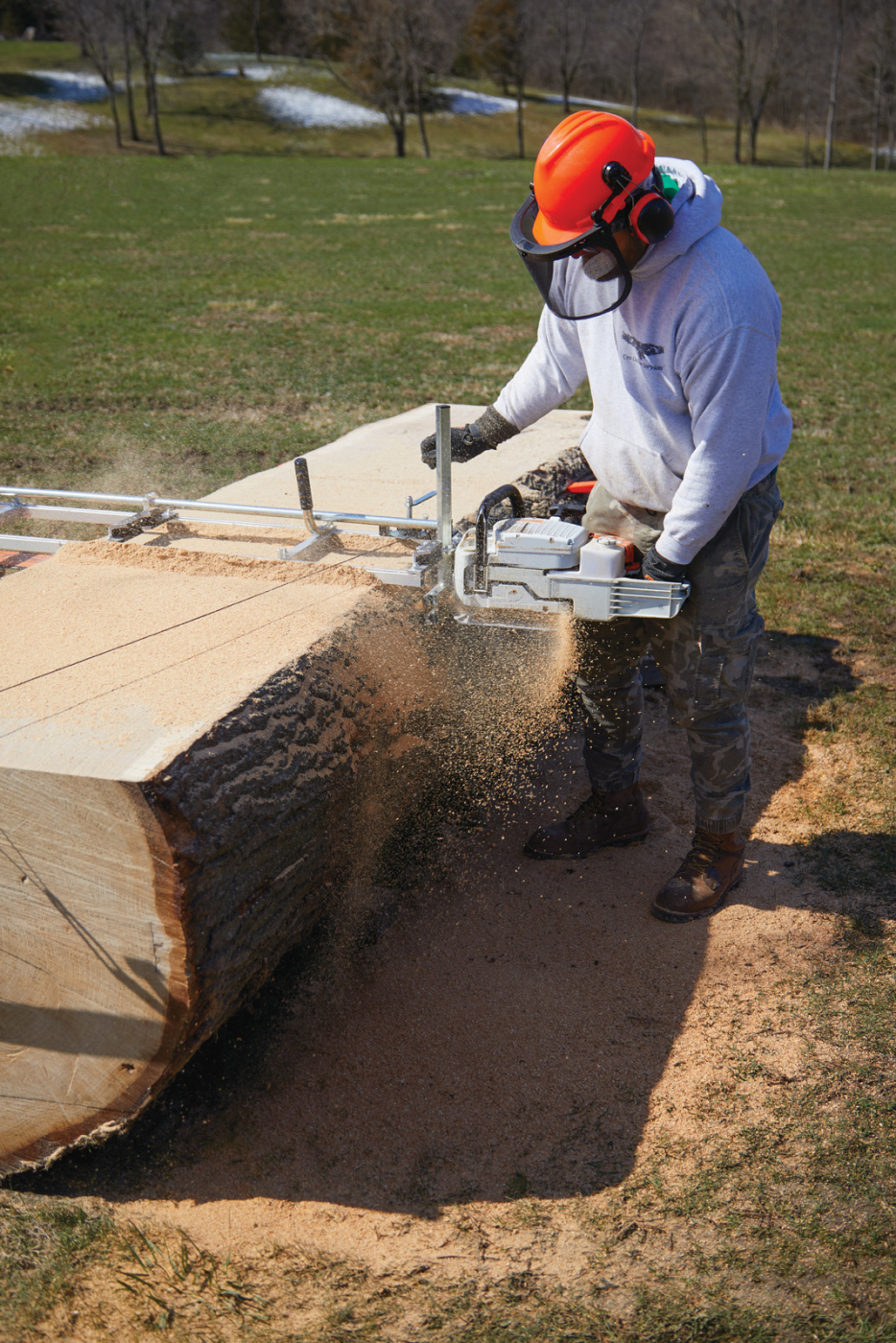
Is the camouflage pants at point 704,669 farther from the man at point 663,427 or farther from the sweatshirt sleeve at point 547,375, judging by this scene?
the sweatshirt sleeve at point 547,375

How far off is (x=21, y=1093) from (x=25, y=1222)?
0.93 feet

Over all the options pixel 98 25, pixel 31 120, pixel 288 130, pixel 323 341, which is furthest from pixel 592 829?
pixel 288 130

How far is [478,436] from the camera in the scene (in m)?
3.17

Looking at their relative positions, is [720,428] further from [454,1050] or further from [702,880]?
[454,1050]

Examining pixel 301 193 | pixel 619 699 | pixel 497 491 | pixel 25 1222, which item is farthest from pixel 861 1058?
pixel 301 193

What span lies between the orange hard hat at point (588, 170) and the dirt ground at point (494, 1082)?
194 cm

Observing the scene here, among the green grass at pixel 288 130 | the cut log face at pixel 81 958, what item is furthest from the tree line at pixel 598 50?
the cut log face at pixel 81 958

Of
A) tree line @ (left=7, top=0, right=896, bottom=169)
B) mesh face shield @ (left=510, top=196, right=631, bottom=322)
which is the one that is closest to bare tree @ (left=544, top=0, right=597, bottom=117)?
tree line @ (left=7, top=0, right=896, bottom=169)

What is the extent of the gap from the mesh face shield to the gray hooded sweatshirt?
28 millimetres

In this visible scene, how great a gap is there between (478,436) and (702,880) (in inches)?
60.6

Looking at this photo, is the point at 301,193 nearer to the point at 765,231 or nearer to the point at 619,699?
the point at 765,231

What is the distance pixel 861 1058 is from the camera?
8.29 feet

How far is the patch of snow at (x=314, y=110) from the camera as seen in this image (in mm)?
41812

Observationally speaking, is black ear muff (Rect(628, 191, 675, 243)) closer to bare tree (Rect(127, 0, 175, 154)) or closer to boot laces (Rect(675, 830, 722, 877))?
boot laces (Rect(675, 830, 722, 877))
